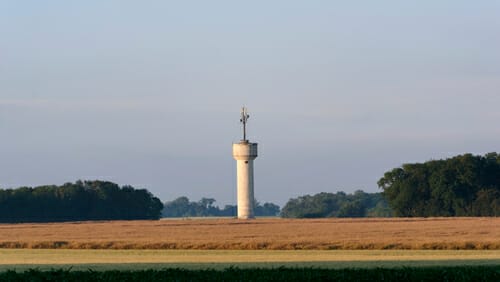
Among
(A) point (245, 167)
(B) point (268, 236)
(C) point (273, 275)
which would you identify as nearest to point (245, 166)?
(A) point (245, 167)

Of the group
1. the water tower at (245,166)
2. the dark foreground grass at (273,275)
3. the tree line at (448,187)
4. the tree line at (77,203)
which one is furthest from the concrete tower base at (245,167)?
the dark foreground grass at (273,275)

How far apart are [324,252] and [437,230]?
59.9 feet

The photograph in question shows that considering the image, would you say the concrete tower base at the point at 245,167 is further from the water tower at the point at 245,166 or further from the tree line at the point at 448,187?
the tree line at the point at 448,187

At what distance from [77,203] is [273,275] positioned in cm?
8375

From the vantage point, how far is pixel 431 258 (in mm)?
50469

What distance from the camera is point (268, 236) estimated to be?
70125 mm

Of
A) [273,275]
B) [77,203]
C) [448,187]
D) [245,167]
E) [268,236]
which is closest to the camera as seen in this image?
[273,275]

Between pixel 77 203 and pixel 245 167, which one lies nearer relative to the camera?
pixel 245 167

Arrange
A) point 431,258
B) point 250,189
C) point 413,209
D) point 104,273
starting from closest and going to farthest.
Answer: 1. point 104,273
2. point 431,258
3. point 250,189
4. point 413,209

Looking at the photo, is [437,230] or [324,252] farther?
[437,230]

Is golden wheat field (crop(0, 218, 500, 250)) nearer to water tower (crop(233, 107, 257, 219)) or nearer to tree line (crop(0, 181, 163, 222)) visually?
water tower (crop(233, 107, 257, 219))

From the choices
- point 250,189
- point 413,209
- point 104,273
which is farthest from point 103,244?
point 413,209

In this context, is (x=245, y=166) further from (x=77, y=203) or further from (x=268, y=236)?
(x=268, y=236)

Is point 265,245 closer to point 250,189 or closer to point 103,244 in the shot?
point 103,244
